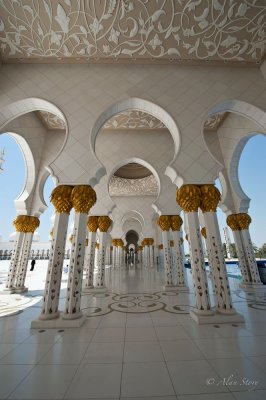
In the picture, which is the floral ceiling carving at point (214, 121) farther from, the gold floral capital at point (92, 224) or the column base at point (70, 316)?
the column base at point (70, 316)

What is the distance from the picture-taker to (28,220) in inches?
262

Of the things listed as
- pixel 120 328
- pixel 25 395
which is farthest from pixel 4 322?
pixel 25 395

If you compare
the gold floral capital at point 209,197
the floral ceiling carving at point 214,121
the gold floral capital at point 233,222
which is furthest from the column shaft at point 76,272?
the gold floral capital at point 233,222

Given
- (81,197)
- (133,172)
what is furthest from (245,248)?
(133,172)

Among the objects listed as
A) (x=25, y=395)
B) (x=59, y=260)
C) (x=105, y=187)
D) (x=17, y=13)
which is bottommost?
(x=25, y=395)

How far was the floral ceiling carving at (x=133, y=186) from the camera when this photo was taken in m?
12.2

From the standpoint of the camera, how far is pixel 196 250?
3.89 meters

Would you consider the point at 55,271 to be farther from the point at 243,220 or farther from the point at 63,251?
the point at 243,220

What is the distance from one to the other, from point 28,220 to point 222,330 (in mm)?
6383

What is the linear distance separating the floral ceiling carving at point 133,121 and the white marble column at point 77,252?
374 centimetres

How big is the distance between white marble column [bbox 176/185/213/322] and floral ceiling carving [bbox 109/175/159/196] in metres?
7.91

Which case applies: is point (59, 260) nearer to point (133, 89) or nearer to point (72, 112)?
point (72, 112)

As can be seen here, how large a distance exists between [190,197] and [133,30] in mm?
3785

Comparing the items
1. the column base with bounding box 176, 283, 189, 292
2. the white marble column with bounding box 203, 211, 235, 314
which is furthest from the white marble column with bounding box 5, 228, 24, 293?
the white marble column with bounding box 203, 211, 235, 314
